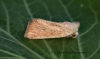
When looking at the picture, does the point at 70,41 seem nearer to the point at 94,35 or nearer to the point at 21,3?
the point at 94,35

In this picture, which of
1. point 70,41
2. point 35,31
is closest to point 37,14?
point 35,31

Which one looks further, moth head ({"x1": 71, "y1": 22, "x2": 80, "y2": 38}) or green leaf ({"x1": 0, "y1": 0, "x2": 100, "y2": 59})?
moth head ({"x1": 71, "y1": 22, "x2": 80, "y2": 38})

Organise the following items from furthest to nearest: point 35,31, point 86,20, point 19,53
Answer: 1. point 86,20
2. point 35,31
3. point 19,53

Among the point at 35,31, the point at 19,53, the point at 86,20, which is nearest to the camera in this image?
the point at 19,53

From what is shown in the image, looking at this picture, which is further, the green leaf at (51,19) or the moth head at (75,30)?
the moth head at (75,30)
